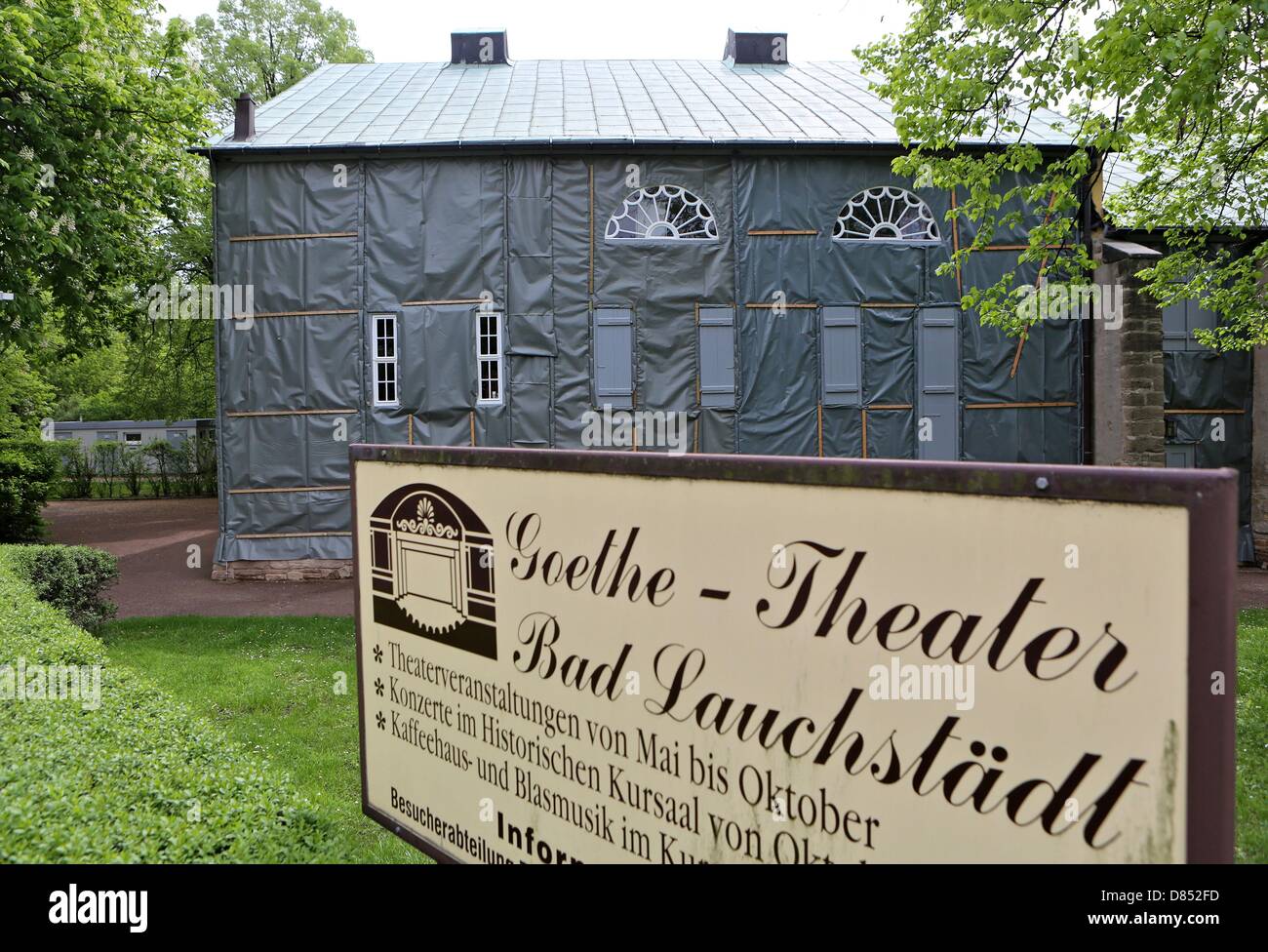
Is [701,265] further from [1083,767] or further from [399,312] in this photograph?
[1083,767]

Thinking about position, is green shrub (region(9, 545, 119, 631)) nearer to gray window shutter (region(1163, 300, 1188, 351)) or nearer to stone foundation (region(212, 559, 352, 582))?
stone foundation (region(212, 559, 352, 582))

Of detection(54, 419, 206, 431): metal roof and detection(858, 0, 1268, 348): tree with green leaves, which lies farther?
detection(54, 419, 206, 431): metal roof

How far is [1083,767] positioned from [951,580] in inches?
17.8

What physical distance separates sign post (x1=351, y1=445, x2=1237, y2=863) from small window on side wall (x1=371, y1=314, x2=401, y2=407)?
46.0ft

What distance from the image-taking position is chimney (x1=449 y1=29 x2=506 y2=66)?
22.9 meters

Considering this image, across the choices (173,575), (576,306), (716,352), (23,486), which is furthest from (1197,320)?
(23,486)

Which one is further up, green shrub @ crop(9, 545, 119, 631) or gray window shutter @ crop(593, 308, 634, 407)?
gray window shutter @ crop(593, 308, 634, 407)

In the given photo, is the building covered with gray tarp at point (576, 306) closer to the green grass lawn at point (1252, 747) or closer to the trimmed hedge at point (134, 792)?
the green grass lawn at point (1252, 747)

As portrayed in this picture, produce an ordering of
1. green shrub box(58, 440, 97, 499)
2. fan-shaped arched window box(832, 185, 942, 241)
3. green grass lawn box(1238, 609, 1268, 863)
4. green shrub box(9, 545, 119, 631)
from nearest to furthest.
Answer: green grass lawn box(1238, 609, 1268, 863) < green shrub box(9, 545, 119, 631) < fan-shaped arched window box(832, 185, 942, 241) < green shrub box(58, 440, 97, 499)

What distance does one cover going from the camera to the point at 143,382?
31.0m

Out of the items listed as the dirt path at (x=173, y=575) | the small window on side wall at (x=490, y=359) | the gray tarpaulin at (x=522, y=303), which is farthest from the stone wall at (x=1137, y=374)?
the dirt path at (x=173, y=575)

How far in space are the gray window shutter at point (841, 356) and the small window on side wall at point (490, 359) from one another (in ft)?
20.0

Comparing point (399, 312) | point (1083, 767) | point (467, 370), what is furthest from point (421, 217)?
point (1083, 767)

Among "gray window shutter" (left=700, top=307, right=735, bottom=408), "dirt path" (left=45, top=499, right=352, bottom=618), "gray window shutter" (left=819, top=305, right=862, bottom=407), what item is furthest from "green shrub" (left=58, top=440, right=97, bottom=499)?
"gray window shutter" (left=819, top=305, right=862, bottom=407)
